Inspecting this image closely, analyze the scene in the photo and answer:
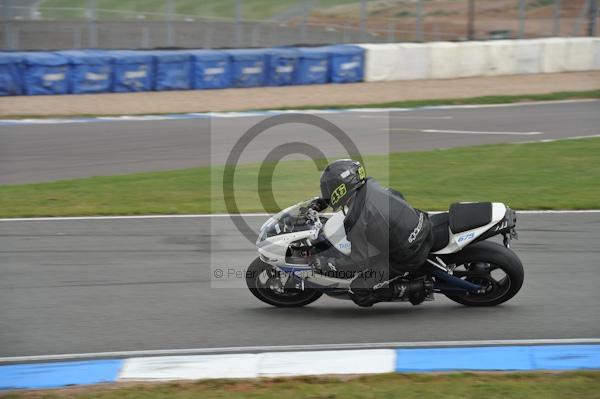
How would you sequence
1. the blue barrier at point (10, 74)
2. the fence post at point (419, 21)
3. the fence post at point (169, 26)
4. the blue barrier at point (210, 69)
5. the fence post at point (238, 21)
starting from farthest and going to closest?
the fence post at point (419, 21), the fence post at point (238, 21), the fence post at point (169, 26), the blue barrier at point (210, 69), the blue barrier at point (10, 74)

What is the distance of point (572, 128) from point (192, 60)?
11.0 meters

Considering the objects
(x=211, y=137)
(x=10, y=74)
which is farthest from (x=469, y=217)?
(x=10, y=74)

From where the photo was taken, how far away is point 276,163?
16406 millimetres

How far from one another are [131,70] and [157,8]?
403 cm

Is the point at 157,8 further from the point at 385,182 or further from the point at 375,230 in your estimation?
the point at 375,230

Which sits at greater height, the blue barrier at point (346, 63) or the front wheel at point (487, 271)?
the blue barrier at point (346, 63)

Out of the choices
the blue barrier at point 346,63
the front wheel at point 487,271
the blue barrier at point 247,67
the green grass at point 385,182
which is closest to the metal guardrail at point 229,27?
the blue barrier at point 247,67

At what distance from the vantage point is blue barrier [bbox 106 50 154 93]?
81.6 feet

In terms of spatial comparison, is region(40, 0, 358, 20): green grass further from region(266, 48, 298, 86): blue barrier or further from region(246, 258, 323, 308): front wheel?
region(246, 258, 323, 308): front wheel

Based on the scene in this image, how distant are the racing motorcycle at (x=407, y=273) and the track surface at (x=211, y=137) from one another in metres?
8.34

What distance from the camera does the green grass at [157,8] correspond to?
1077 inches

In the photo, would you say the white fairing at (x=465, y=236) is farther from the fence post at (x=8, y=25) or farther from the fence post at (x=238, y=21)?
the fence post at (x=238, y=21)

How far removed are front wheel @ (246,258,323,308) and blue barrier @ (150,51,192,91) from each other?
18.0 meters

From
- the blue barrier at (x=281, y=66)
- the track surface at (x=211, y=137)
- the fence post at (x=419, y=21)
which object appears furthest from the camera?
the fence post at (x=419, y=21)
